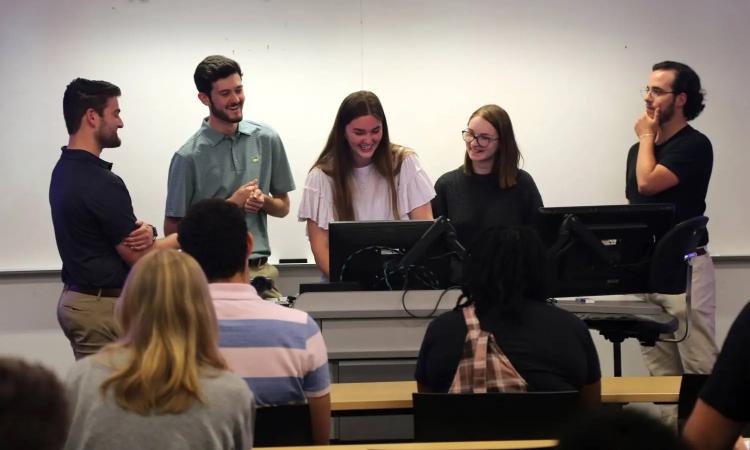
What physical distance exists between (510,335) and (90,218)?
2095 mm

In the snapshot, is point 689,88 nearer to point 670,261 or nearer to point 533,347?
point 670,261

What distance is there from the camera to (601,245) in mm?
3539

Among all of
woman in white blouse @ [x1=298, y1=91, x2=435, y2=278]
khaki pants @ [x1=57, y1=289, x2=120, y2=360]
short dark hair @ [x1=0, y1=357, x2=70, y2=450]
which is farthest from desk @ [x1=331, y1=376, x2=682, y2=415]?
short dark hair @ [x1=0, y1=357, x2=70, y2=450]

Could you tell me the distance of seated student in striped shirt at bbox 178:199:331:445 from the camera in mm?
2480

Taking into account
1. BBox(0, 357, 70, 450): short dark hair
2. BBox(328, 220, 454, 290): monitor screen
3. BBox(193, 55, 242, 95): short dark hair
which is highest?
BBox(193, 55, 242, 95): short dark hair

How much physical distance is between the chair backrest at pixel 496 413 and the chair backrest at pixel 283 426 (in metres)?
0.29

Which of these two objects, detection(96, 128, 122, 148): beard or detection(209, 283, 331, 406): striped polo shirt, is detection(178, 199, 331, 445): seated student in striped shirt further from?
detection(96, 128, 122, 148): beard

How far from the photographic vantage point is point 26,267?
518cm

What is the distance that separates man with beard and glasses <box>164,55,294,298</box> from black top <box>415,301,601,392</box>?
1.82 m

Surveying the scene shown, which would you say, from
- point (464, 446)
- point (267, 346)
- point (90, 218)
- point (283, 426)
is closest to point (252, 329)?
point (267, 346)

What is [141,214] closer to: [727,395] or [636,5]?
[636,5]

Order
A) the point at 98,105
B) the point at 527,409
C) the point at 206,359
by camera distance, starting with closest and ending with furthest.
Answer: the point at 206,359, the point at 527,409, the point at 98,105

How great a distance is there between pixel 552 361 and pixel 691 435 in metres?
0.83

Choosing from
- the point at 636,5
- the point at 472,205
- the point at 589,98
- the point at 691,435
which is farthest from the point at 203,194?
the point at 691,435
